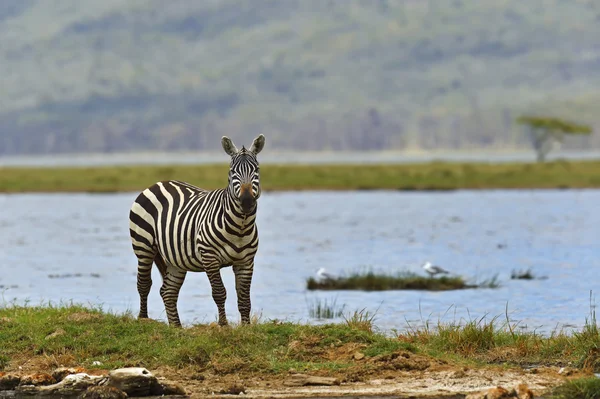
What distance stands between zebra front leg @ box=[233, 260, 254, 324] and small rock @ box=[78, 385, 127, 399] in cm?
307

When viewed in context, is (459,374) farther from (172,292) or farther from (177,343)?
(172,292)

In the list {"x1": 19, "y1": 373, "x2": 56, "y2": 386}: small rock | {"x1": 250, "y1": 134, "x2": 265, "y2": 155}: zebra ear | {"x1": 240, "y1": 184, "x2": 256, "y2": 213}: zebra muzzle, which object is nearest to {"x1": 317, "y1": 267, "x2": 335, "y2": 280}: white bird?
{"x1": 250, "y1": 134, "x2": 265, "y2": 155}: zebra ear

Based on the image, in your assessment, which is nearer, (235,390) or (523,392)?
(523,392)

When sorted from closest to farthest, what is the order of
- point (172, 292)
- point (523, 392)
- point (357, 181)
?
point (523, 392) < point (172, 292) < point (357, 181)

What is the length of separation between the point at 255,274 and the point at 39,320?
41.8 ft

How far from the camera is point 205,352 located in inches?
495

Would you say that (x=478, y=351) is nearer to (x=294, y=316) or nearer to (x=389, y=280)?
(x=294, y=316)

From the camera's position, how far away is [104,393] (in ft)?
36.5

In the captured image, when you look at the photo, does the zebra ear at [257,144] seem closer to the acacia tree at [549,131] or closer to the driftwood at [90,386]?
the driftwood at [90,386]

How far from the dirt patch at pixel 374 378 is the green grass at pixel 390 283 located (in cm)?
1066

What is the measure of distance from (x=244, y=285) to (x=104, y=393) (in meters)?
3.24

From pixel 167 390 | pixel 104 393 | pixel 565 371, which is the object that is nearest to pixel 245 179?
pixel 167 390

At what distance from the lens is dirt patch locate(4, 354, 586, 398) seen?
11352mm

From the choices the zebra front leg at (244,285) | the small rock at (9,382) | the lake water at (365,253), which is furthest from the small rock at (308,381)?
the lake water at (365,253)
